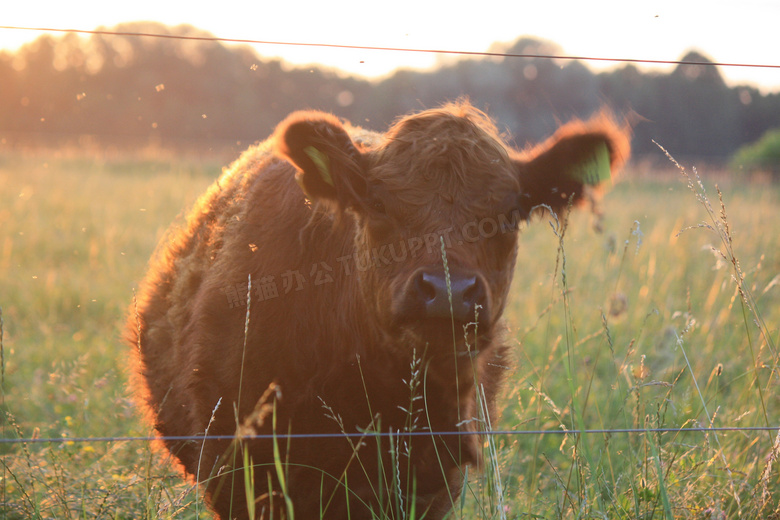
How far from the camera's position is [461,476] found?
9.13 feet

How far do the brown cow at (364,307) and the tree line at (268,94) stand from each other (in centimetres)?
1281

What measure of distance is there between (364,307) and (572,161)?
114 centimetres

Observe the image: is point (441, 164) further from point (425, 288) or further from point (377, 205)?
point (425, 288)

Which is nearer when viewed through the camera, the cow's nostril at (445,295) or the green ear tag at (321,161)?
the cow's nostril at (445,295)

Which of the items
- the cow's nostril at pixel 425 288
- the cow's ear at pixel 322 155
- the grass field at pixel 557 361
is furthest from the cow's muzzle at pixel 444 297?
the cow's ear at pixel 322 155

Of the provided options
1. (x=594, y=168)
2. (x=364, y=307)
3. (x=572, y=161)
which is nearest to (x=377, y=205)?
(x=364, y=307)

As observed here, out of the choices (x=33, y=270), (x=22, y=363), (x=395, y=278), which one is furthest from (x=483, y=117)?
(x=33, y=270)

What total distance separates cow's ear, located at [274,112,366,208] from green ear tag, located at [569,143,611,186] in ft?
3.27

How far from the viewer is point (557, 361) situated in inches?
171

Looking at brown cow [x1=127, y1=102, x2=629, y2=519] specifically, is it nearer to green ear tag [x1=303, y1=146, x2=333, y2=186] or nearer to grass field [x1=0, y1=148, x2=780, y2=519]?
green ear tag [x1=303, y1=146, x2=333, y2=186]

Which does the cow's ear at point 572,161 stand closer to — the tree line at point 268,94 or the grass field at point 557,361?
the grass field at point 557,361

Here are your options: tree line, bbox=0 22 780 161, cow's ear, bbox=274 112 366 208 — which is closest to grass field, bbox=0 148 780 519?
cow's ear, bbox=274 112 366 208

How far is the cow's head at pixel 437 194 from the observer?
2.30m

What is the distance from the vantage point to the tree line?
1889cm
